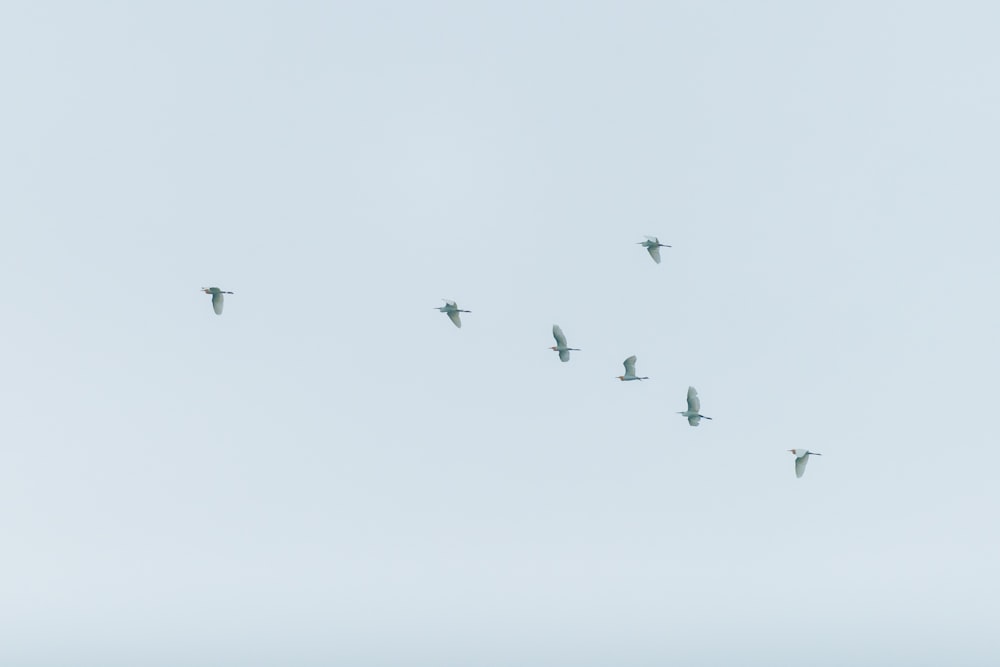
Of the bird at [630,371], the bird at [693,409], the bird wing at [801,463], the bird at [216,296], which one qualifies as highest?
the bird at [216,296]

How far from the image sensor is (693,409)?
152125 millimetres

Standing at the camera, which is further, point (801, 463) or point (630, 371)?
point (630, 371)

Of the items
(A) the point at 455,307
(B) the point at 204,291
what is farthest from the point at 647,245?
(B) the point at 204,291

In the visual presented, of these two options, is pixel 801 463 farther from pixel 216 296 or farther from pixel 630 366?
pixel 216 296

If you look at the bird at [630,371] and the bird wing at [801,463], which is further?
the bird at [630,371]

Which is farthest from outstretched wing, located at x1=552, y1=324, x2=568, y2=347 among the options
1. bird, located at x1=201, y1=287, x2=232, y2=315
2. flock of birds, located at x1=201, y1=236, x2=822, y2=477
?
bird, located at x1=201, y1=287, x2=232, y2=315

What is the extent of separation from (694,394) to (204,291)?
58.3 metres

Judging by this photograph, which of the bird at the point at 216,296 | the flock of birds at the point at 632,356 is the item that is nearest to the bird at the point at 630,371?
the flock of birds at the point at 632,356

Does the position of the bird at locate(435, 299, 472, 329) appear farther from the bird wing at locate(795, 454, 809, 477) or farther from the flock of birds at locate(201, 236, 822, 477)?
the bird wing at locate(795, 454, 809, 477)

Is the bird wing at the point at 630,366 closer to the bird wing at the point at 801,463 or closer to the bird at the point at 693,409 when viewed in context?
the bird at the point at 693,409

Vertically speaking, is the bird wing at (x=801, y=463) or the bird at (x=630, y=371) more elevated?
the bird at (x=630, y=371)

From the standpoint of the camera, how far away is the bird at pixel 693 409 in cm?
15150

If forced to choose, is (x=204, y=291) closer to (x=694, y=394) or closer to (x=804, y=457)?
(x=694, y=394)

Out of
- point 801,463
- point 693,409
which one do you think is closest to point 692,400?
point 693,409
